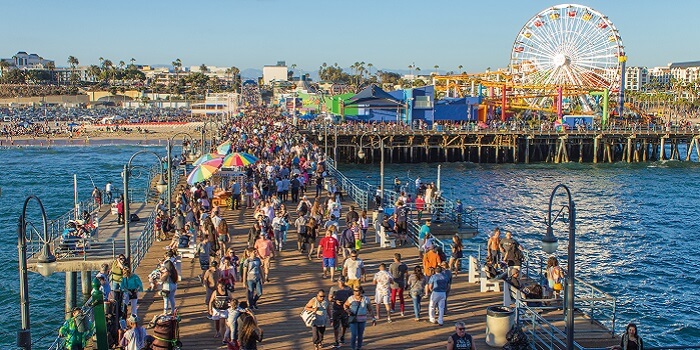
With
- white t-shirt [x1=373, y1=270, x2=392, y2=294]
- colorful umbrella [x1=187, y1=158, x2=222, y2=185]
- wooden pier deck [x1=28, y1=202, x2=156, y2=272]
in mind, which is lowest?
wooden pier deck [x1=28, y1=202, x2=156, y2=272]

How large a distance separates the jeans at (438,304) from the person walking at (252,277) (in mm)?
2770

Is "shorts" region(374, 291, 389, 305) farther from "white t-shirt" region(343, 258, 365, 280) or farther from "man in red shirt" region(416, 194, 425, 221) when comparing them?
"man in red shirt" region(416, 194, 425, 221)

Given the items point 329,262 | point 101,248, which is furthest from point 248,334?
point 101,248

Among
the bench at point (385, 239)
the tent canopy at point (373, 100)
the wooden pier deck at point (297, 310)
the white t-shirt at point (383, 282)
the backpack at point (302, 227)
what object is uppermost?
the tent canopy at point (373, 100)

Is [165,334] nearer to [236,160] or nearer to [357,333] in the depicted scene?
[357,333]

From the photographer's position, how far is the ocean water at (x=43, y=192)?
64.0 ft

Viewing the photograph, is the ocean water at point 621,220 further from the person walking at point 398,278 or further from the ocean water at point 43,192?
the ocean water at point 43,192

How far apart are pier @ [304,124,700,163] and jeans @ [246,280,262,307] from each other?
47.3 meters

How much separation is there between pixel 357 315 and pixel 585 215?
94.1 feet

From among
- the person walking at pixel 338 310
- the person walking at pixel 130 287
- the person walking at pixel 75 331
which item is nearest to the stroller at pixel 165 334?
the person walking at pixel 75 331

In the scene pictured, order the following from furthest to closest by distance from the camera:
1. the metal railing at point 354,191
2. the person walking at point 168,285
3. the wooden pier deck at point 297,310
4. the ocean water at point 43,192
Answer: the metal railing at point 354,191 < the ocean water at point 43,192 < the person walking at point 168,285 < the wooden pier deck at point 297,310

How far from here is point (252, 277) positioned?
12.6m

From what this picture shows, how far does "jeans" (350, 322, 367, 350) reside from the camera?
35.6 feet

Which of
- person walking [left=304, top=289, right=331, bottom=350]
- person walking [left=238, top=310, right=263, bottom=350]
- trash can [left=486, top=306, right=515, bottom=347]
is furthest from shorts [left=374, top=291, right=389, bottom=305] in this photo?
person walking [left=238, top=310, right=263, bottom=350]
